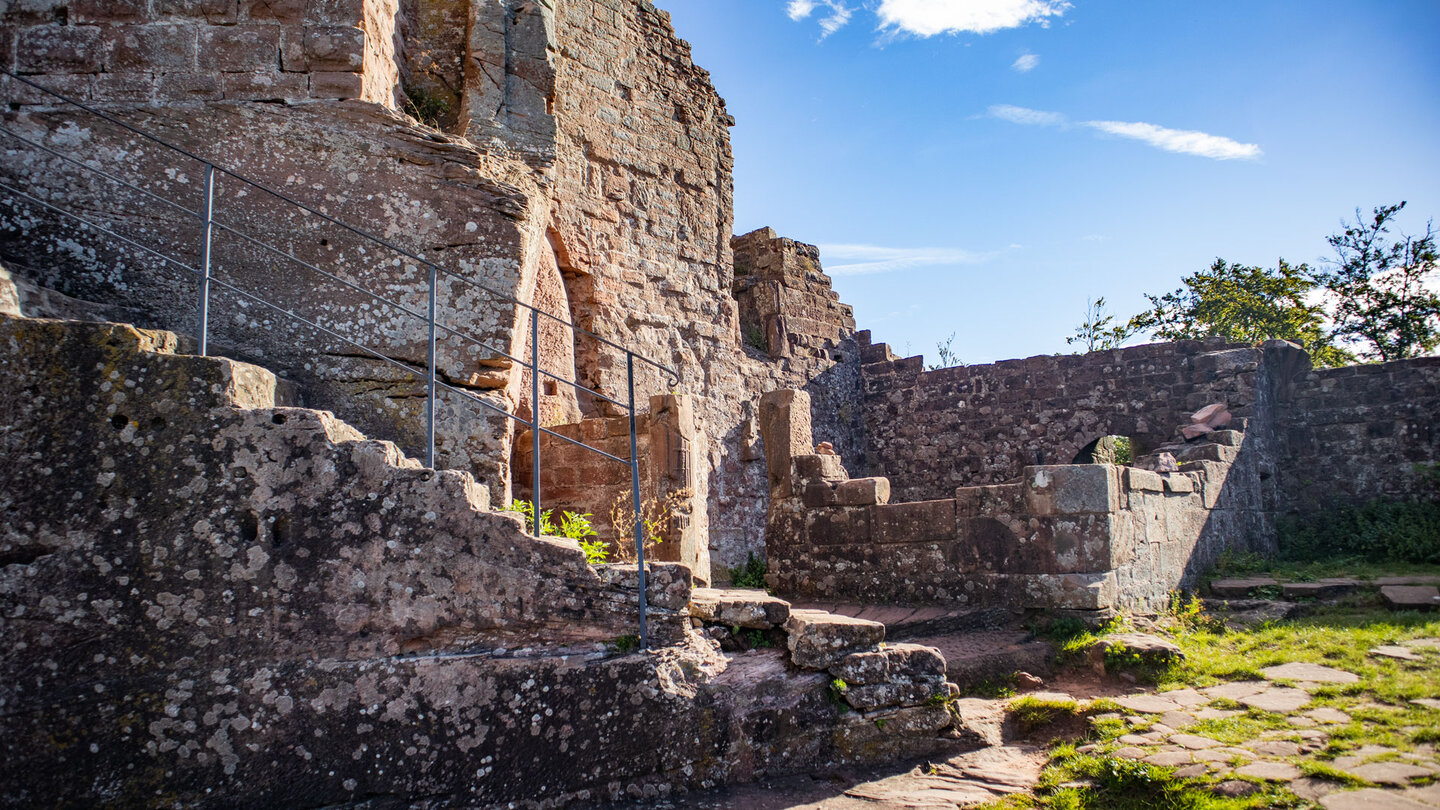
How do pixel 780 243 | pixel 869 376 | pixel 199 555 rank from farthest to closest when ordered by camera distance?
pixel 869 376 → pixel 780 243 → pixel 199 555

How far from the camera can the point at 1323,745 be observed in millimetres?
4605

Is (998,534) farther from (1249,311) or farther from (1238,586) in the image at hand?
(1249,311)

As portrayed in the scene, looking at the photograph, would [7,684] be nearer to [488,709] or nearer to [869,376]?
[488,709]

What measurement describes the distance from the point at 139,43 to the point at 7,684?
4.04 metres

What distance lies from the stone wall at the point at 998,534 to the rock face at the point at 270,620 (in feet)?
12.3

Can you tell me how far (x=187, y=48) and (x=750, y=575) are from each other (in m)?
6.89

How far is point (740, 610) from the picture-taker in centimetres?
491

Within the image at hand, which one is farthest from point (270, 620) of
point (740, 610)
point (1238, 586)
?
point (1238, 586)

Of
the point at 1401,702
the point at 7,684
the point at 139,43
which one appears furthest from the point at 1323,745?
the point at 139,43

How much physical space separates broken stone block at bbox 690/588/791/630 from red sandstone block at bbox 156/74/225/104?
13.9 ft

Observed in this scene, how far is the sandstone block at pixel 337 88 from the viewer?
5797 mm

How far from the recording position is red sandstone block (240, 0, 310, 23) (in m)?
5.84

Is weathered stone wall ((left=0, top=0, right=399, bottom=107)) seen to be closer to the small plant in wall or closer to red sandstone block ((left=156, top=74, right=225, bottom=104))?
red sandstone block ((left=156, top=74, right=225, bottom=104))

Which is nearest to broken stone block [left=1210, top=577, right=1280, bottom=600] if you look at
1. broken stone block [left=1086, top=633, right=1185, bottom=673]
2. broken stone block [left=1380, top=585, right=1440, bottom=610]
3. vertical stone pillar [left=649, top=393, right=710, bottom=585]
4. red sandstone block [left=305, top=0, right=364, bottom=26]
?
broken stone block [left=1380, top=585, right=1440, bottom=610]
